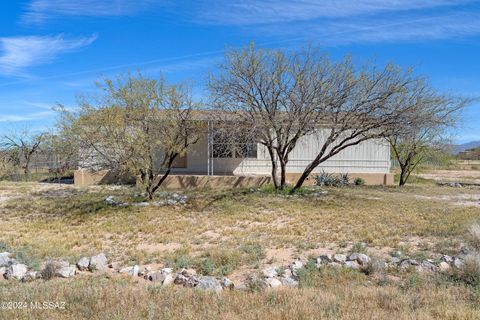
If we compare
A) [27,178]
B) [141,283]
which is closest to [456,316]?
[141,283]

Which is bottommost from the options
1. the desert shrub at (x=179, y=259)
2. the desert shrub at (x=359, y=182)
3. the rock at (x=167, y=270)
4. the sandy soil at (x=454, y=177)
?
the desert shrub at (x=179, y=259)

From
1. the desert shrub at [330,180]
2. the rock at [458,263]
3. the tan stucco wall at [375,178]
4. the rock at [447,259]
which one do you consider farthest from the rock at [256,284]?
the tan stucco wall at [375,178]

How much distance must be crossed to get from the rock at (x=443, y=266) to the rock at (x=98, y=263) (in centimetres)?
517

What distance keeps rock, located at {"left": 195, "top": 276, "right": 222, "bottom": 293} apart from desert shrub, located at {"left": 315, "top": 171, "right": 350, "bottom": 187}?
1299 cm

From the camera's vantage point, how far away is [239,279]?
18.0ft

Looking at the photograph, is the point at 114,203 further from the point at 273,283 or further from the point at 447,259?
the point at 447,259

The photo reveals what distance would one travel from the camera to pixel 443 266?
5805 millimetres

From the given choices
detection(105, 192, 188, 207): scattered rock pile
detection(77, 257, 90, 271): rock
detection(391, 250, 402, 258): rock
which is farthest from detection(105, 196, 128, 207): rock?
detection(391, 250, 402, 258): rock

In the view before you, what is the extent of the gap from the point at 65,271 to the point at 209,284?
223cm

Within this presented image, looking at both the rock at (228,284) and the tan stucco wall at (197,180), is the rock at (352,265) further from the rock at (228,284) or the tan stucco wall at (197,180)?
the tan stucco wall at (197,180)

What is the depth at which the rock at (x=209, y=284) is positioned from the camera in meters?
4.75

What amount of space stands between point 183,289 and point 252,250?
91.5 inches

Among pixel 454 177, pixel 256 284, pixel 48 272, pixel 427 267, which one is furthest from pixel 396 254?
pixel 454 177

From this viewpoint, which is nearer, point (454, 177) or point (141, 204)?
point (141, 204)
